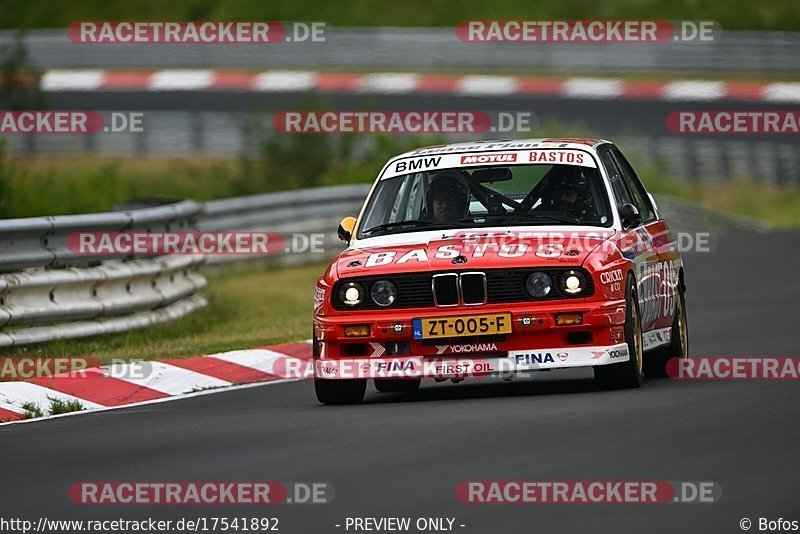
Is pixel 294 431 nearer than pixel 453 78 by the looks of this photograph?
Yes

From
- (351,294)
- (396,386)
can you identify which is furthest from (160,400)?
(351,294)

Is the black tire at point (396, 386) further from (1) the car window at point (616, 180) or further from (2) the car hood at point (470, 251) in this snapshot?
(1) the car window at point (616, 180)

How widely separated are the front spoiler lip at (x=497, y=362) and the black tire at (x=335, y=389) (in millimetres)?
451

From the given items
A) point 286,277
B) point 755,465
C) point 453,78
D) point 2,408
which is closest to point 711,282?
point 286,277

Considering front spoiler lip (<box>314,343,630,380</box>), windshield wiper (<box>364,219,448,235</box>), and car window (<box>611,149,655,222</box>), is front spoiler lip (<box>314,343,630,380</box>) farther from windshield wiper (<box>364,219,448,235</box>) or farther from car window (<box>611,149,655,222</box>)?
car window (<box>611,149,655,222</box>)

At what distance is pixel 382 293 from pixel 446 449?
92.4 inches

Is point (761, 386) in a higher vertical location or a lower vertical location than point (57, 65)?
lower

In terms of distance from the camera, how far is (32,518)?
7539 mm

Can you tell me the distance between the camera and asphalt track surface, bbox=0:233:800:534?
737 cm

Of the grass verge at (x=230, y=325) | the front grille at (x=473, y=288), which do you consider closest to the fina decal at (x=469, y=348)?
the front grille at (x=473, y=288)

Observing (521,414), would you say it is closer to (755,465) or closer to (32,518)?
(755,465)

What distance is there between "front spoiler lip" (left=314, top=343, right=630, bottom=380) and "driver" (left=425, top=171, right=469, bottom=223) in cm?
139

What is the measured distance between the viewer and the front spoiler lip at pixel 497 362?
10.7 m

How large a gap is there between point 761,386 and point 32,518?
17.3ft
